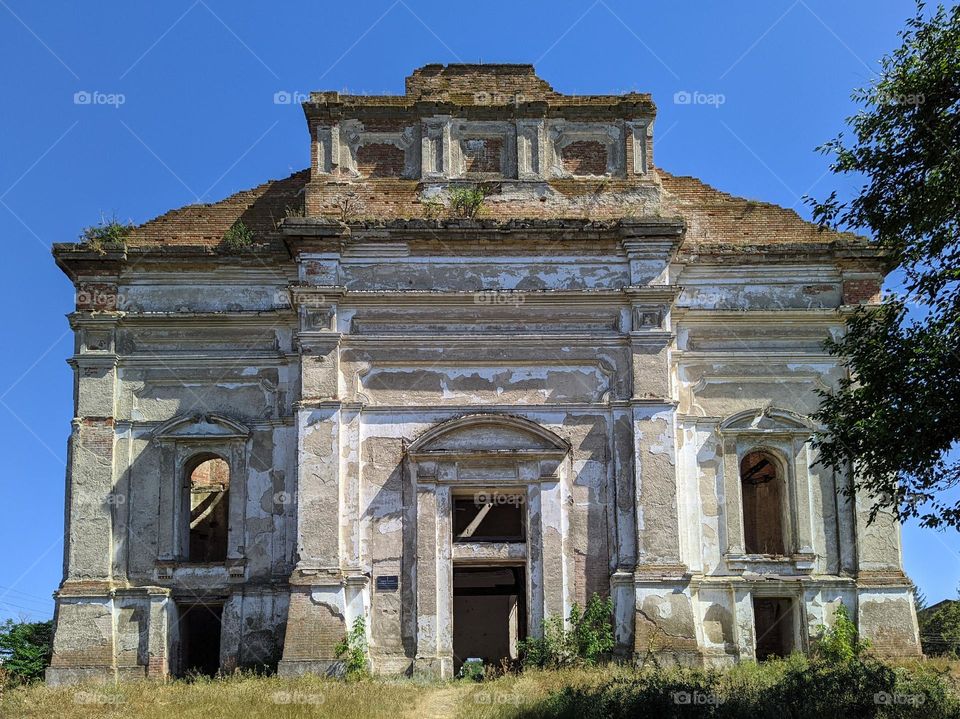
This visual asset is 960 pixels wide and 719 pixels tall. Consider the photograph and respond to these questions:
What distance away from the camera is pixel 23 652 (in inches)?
733

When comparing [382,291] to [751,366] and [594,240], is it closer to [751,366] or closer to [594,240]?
[594,240]

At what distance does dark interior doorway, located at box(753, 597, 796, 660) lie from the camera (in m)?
18.4

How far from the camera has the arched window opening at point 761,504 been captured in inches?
764

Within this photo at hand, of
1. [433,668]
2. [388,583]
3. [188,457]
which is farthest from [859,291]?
[188,457]

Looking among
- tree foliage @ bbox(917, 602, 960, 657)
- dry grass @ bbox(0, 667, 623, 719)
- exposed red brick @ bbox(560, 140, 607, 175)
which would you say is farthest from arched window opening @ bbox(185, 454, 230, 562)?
tree foliage @ bbox(917, 602, 960, 657)

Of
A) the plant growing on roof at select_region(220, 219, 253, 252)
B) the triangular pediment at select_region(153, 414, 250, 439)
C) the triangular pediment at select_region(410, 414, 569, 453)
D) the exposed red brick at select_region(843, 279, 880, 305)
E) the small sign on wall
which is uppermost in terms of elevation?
the plant growing on roof at select_region(220, 219, 253, 252)

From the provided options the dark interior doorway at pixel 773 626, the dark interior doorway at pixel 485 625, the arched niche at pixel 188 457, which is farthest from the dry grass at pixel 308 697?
the dark interior doorway at pixel 485 625

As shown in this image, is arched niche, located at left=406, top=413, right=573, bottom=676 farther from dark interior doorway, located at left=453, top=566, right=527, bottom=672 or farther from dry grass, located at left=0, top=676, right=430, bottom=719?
dark interior doorway, located at left=453, top=566, right=527, bottom=672

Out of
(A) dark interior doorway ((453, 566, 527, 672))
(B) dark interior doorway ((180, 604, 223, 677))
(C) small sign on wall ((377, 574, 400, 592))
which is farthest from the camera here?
(A) dark interior doorway ((453, 566, 527, 672))

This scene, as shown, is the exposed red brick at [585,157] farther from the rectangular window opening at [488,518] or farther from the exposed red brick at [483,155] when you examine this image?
the rectangular window opening at [488,518]

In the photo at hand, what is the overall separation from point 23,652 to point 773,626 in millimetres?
12682

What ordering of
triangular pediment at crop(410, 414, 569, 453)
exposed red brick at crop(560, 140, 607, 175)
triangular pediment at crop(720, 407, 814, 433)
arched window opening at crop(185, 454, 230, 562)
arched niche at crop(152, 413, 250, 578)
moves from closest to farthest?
1. triangular pediment at crop(410, 414, 569, 453)
2. arched niche at crop(152, 413, 250, 578)
3. triangular pediment at crop(720, 407, 814, 433)
4. exposed red brick at crop(560, 140, 607, 175)
5. arched window opening at crop(185, 454, 230, 562)

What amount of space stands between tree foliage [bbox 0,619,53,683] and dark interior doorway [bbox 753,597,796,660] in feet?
38.9

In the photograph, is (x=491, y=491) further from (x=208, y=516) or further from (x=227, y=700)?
(x=208, y=516)
